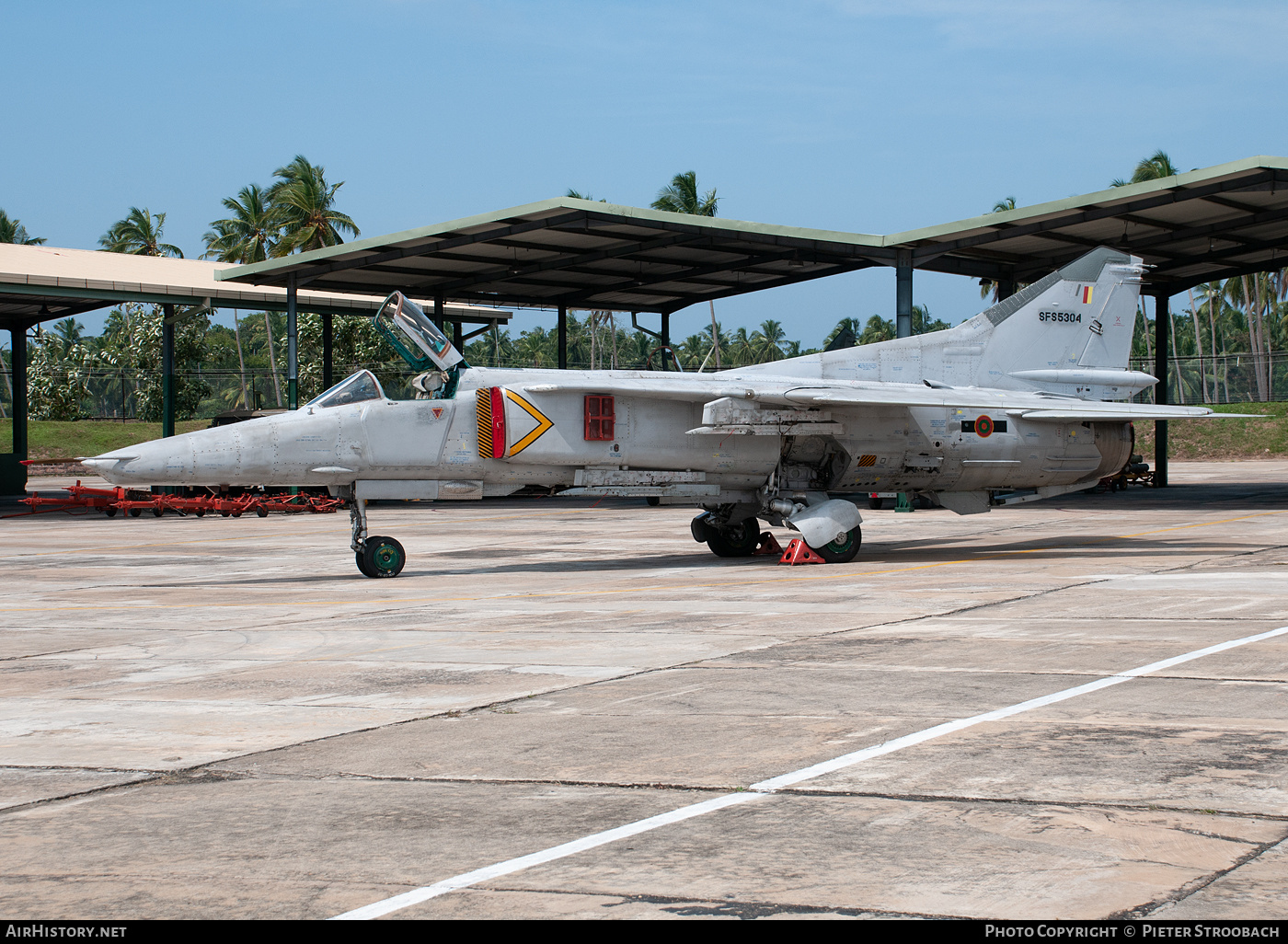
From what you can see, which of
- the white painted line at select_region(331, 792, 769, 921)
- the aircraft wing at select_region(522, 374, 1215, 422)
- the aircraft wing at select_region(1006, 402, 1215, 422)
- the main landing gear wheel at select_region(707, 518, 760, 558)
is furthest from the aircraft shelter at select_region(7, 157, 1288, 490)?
the white painted line at select_region(331, 792, 769, 921)

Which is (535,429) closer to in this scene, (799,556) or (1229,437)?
(799,556)

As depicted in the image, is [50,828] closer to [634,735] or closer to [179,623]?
[634,735]

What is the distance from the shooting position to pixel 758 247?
108ft

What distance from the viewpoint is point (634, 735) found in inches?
252

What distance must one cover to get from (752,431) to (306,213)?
58.4 m

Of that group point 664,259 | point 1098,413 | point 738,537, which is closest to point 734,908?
point 738,537

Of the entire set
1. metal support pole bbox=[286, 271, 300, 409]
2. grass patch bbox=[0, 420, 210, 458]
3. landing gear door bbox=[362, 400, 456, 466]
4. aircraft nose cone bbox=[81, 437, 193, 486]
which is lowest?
aircraft nose cone bbox=[81, 437, 193, 486]

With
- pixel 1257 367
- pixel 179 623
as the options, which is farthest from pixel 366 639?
pixel 1257 367

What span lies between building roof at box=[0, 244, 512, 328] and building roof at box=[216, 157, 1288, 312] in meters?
3.02

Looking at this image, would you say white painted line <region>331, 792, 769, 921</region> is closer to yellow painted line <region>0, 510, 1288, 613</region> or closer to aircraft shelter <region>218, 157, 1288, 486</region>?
yellow painted line <region>0, 510, 1288, 613</region>

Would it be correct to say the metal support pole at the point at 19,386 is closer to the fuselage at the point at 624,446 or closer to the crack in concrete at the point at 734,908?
the fuselage at the point at 624,446

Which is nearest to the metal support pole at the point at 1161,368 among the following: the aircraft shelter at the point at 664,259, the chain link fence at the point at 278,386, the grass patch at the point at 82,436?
the aircraft shelter at the point at 664,259

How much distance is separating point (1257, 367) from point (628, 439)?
65.8 m

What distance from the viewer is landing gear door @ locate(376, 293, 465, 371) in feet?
52.7
